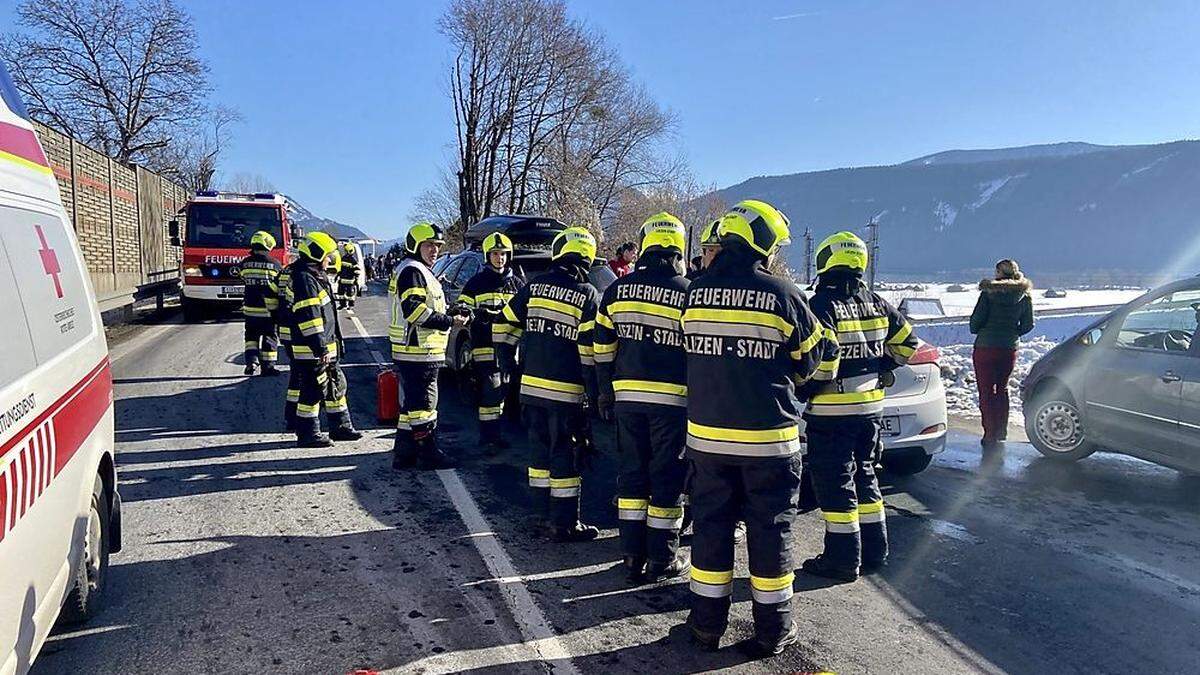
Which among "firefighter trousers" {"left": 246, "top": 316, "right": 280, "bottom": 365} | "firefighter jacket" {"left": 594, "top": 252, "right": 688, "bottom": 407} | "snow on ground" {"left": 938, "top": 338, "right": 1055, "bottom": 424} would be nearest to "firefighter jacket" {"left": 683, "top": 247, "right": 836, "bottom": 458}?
"firefighter jacket" {"left": 594, "top": 252, "right": 688, "bottom": 407}

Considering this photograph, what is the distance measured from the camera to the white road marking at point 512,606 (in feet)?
11.0

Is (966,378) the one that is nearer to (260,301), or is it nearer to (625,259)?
(625,259)

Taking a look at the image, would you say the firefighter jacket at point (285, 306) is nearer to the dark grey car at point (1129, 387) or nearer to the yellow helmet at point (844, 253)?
the yellow helmet at point (844, 253)

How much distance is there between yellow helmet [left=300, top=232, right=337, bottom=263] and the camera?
6629 millimetres

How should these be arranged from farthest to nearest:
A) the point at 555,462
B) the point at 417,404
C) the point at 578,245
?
the point at 417,404
the point at 578,245
the point at 555,462

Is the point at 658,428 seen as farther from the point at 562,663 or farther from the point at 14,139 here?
the point at 14,139

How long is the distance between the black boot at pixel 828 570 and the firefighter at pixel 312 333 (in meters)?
4.39

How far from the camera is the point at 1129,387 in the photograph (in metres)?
6.17

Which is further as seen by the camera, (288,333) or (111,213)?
(111,213)

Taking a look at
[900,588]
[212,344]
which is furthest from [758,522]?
[212,344]

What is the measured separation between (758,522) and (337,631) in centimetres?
199

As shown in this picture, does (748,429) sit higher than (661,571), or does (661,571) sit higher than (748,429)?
(748,429)

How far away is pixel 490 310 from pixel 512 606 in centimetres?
358

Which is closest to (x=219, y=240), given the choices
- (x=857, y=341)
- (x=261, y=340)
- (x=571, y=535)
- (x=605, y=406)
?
(x=261, y=340)
